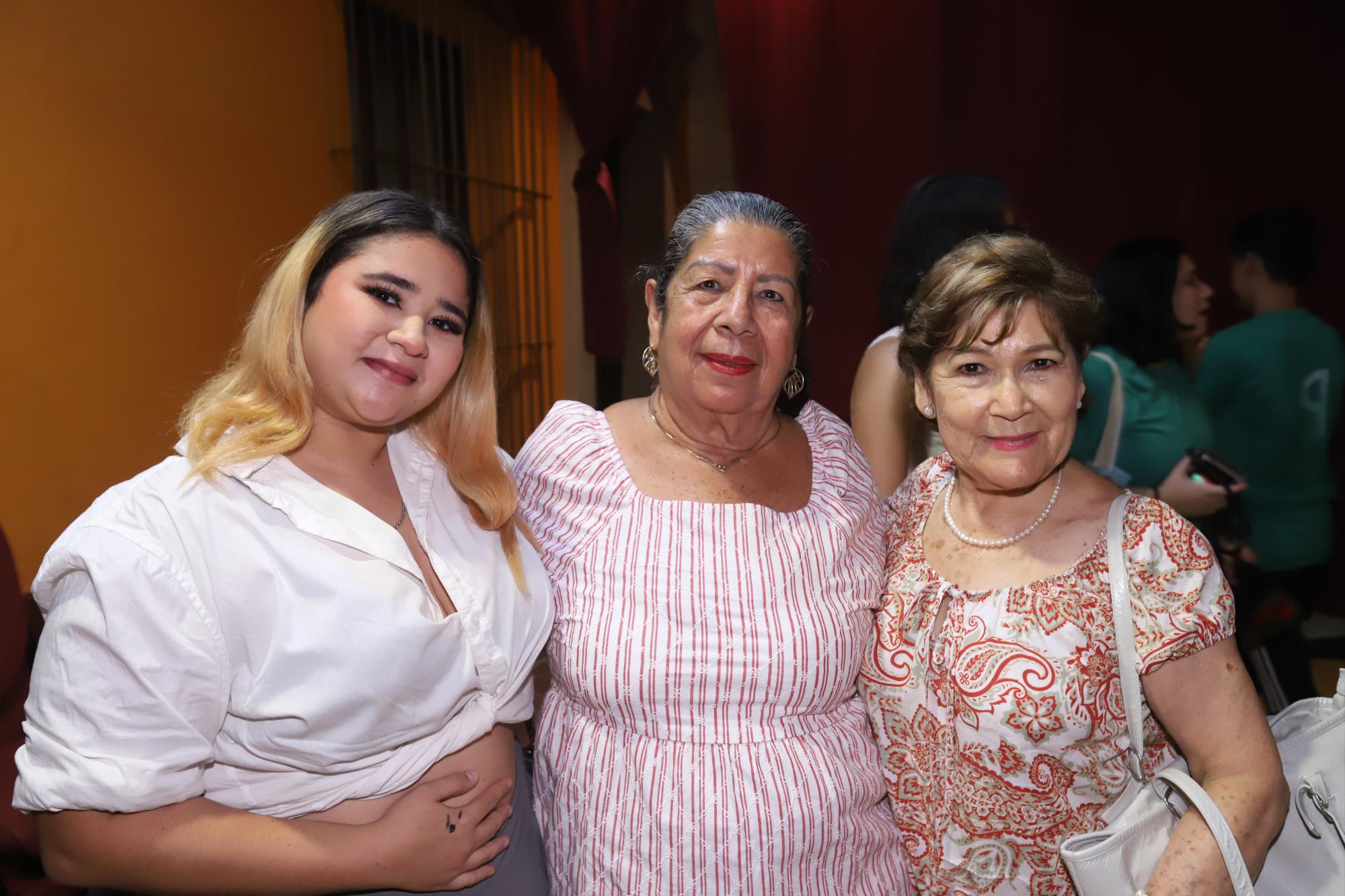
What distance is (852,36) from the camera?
12.9 ft

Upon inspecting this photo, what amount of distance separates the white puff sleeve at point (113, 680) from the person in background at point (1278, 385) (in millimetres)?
3242

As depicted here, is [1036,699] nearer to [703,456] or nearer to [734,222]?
[703,456]

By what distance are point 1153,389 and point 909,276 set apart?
0.78m

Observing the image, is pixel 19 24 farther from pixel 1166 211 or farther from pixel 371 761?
pixel 1166 211

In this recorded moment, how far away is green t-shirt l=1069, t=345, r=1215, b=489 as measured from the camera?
2562 mm

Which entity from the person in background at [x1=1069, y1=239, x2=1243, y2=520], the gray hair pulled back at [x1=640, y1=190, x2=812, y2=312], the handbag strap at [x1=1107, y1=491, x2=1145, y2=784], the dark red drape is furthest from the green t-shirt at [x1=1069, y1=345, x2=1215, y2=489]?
the dark red drape

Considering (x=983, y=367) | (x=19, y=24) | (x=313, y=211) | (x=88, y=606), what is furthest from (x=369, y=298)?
(x=313, y=211)

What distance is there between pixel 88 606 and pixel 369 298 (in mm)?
555

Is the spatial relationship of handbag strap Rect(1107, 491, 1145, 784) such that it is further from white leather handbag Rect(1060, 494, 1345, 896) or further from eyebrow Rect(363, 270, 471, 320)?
eyebrow Rect(363, 270, 471, 320)

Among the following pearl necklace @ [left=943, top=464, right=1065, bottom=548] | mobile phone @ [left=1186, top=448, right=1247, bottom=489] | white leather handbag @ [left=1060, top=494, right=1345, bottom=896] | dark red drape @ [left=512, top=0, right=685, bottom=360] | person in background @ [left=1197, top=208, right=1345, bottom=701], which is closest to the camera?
white leather handbag @ [left=1060, top=494, right=1345, bottom=896]

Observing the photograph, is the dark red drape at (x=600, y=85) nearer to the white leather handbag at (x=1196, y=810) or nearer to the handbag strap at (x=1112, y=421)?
the handbag strap at (x=1112, y=421)

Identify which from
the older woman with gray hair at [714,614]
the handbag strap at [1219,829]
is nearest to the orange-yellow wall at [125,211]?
the older woman with gray hair at [714,614]

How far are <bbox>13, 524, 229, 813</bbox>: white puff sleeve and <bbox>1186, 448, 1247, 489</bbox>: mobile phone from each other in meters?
2.46

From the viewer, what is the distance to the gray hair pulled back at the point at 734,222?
1.77 meters
